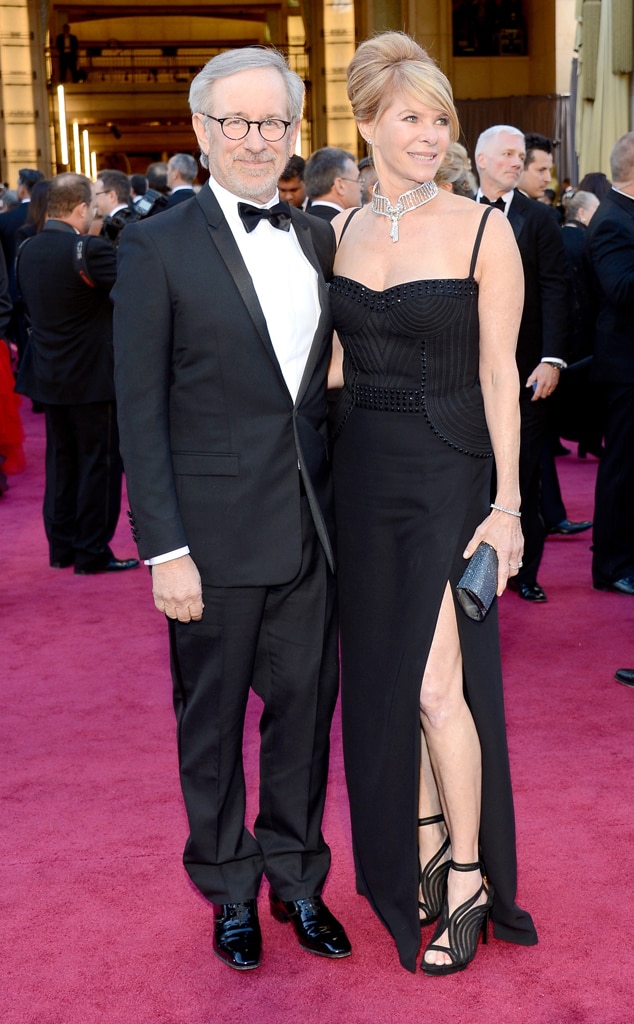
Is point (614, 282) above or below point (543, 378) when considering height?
above

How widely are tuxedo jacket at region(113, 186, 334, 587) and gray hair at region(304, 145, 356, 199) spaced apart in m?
3.57

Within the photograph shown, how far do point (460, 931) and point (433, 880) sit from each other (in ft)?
0.56

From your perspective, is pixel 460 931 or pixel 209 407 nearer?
pixel 209 407

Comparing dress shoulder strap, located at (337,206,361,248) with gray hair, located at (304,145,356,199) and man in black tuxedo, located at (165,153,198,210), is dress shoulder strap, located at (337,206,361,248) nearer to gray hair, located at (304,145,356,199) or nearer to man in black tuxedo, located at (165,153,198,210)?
gray hair, located at (304,145,356,199)

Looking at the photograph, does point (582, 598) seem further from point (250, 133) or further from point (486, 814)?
point (250, 133)

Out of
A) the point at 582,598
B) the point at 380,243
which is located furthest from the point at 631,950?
the point at 582,598

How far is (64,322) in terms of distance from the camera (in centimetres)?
574

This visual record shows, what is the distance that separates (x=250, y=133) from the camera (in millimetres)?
2225

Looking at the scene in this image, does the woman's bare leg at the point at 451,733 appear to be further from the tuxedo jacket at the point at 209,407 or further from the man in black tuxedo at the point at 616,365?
the man in black tuxedo at the point at 616,365

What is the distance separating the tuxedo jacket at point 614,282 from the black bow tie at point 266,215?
2.77 meters

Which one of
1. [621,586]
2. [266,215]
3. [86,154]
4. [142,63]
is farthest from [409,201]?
[86,154]

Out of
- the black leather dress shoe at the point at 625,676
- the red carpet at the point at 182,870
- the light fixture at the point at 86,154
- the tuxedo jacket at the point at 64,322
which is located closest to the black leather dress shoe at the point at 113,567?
the tuxedo jacket at the point at 64,322

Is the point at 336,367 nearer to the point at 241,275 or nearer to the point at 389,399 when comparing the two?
the point at 389,399

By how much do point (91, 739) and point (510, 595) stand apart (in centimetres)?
207
